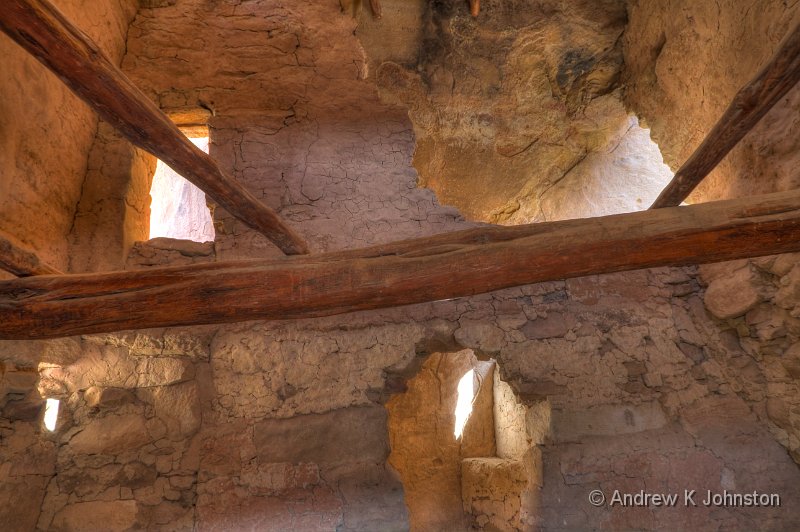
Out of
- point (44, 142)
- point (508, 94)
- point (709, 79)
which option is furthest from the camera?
point (508, 94)

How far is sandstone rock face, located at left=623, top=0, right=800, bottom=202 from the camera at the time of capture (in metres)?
2.87

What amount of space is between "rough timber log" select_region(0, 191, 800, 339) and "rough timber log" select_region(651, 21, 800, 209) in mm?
511

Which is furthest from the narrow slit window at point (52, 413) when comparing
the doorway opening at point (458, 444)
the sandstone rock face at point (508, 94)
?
the sandstone rock face at point (508, 94)

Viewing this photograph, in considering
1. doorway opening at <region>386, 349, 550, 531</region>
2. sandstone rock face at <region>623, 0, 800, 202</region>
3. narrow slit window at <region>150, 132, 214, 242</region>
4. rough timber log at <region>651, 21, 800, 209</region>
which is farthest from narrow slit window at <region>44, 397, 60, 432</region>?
narrow slit window at <region>150, 132, 214, 242</region>

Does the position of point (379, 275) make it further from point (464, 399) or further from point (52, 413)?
point (464, 399)

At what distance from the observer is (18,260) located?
2.26 meters

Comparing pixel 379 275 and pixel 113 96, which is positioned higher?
pixel 113 96

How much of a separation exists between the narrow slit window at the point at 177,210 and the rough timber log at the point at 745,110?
1106 centimetres

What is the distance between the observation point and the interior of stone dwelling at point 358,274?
2.35 m

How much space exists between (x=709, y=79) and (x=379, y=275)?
116 inches

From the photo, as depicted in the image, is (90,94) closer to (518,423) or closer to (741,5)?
(741,5)

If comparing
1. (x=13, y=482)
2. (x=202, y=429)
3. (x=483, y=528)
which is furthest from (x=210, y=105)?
(x=483, y=528)

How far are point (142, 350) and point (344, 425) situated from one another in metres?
1.46

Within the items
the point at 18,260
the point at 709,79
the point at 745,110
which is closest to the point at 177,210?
the point at 18,260
